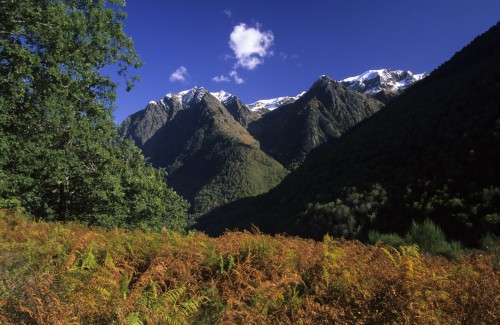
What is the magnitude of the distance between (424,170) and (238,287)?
63584 millimetres

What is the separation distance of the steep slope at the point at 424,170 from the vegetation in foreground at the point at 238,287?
110 ft

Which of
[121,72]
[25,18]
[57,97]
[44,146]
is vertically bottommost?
[44,146]

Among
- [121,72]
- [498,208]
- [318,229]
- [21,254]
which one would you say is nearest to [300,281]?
[21,254]

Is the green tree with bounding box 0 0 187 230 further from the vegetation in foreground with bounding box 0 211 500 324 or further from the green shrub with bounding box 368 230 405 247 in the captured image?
the green shrub with bounding box 368 230 405 247

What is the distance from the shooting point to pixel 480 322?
3.52 m

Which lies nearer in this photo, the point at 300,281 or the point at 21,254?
the point at 300,281

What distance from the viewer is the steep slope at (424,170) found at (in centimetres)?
4903

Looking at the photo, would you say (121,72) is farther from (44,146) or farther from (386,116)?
(386,116)

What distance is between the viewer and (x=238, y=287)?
4508 millimetres

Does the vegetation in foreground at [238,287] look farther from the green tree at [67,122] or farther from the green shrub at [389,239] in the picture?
the green tree at [67,122]

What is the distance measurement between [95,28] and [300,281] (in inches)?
538

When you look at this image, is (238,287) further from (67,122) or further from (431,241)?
(67,122)

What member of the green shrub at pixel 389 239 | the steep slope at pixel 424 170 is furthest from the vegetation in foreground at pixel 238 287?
the steep slope at pixel 424 170

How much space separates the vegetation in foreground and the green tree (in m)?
7.93
